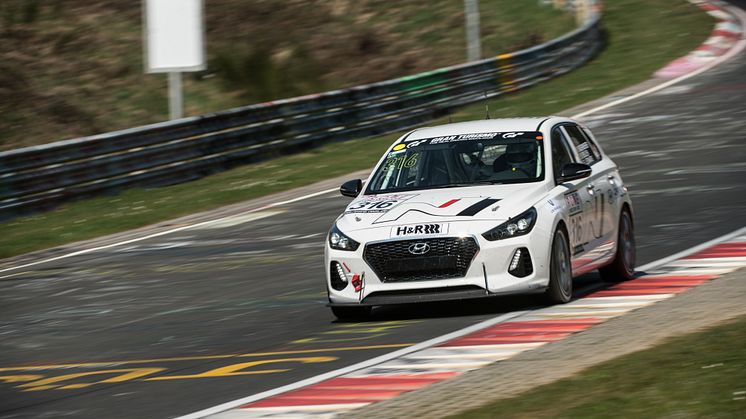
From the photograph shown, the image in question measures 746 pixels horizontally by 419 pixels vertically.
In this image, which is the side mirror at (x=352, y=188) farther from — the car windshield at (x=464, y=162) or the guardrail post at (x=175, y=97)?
the guardrail post at (x=175, y=97)

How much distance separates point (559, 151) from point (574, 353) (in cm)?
353

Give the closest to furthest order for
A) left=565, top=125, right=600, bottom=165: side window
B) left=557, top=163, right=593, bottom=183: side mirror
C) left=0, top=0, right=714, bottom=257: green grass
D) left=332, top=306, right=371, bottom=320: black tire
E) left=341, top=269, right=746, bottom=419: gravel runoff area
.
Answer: left=341, top=269, right=746, bottom=419: gravel runoff area → left=332, top=306, right=371, bottom=320: black tire → left=557, top=163, right=593, bottom=183: side mirror → left=565, top=125, right=600, bottom=165: side window → left=0, top=0, right=714, bottom=257: green grass

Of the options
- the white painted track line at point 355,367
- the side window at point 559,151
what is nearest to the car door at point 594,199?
the side window at point 559,151

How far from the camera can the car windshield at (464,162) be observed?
1162 cm

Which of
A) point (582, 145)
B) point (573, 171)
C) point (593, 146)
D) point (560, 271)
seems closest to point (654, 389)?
point (560, 271)

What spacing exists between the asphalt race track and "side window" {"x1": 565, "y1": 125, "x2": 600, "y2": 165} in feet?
3.54

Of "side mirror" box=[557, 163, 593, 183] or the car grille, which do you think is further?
"side mirror" box=[557, 163, 593, 183]

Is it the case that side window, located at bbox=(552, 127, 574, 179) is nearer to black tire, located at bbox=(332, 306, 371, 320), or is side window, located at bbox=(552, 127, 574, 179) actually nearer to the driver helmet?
the driver helmet

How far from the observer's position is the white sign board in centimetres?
2539

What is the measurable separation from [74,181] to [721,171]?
9258mm

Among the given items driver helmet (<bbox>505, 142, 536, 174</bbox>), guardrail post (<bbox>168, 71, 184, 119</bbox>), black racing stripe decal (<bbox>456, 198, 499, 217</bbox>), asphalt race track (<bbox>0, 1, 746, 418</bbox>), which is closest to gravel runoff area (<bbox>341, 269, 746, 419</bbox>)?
asphalt race track (<bbox>0, 1, 746, 418</bbox>)

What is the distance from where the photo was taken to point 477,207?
10.9 meters

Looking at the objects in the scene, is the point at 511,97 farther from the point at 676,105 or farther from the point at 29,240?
the point at 29,240

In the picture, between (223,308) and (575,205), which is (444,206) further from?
(223,308)
